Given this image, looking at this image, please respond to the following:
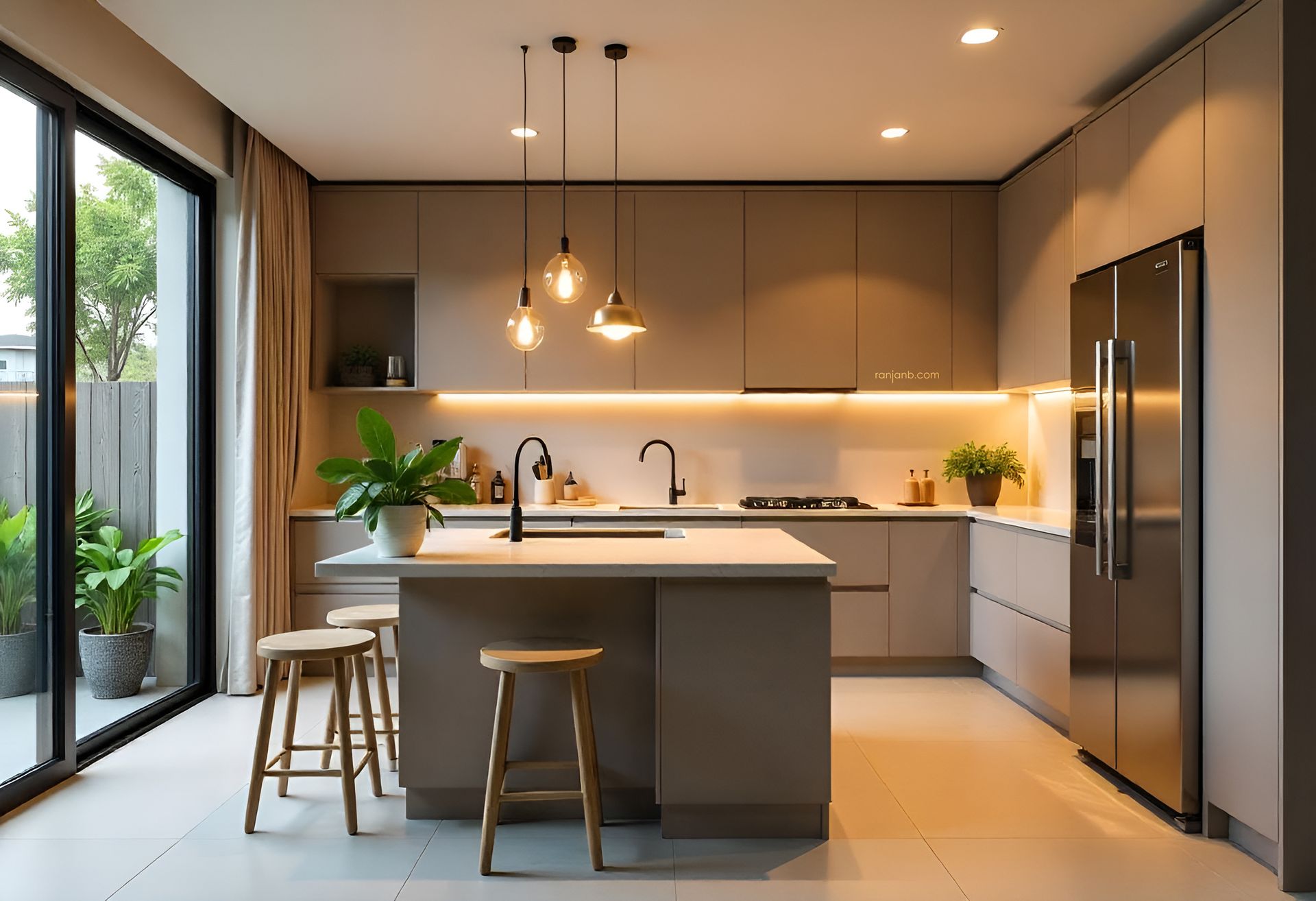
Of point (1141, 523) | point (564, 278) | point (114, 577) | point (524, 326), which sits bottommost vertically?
point (114, 577)

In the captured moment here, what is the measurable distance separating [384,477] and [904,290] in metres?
3.27

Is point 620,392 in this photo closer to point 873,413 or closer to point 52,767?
point 873,413

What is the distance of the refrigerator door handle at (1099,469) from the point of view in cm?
323

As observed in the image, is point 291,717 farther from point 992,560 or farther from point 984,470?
point 984,470

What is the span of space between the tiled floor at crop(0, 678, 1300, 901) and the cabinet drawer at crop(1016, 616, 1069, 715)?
0.36 m

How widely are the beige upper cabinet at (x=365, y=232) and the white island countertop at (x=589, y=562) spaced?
2443mm

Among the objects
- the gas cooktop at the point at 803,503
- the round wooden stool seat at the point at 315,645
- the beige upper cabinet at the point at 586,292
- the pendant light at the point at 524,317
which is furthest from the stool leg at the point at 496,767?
the beige upper cabinet at the point at 586,292

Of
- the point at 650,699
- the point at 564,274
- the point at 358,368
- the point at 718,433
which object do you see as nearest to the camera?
the point at 650,699

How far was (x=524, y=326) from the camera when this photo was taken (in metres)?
3.33

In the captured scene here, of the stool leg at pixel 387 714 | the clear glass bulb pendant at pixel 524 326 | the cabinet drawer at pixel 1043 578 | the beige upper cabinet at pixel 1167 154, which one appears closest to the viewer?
the beige upper cabinet at pixel 1167 154

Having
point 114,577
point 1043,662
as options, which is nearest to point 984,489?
point 1043,662

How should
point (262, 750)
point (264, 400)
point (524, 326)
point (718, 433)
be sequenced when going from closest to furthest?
point (262, 750), point (524, 326), point (264, 400), point (718, 433)

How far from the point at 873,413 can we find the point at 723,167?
1655 mm

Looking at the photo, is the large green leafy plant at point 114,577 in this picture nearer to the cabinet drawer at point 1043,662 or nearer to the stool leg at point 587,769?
the stool leg at point 587,769
